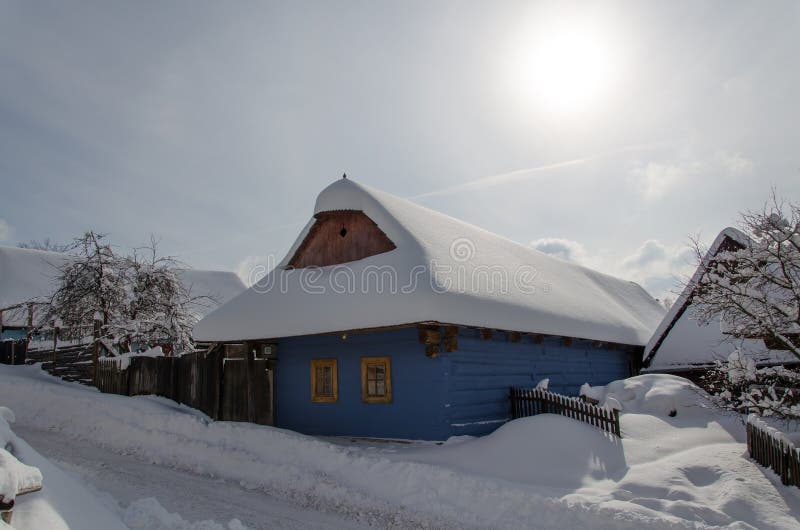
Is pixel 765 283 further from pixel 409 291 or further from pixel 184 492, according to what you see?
pixel 184 492

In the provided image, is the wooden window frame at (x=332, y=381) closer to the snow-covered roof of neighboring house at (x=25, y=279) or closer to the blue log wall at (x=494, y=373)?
the blue log wall at (x=494, y=373)

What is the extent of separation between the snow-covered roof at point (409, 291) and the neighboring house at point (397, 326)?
4 cm

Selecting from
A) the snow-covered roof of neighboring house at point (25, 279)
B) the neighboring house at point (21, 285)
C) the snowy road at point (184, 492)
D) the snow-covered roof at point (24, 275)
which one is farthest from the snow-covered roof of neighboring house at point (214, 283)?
the snowy road at point (184, 492)

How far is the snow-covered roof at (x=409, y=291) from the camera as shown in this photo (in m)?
9.96

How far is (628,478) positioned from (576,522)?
1.96 m

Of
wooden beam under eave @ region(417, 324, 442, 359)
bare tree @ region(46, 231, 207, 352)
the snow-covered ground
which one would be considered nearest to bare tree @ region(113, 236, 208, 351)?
bare tree @ region(46, 231, 207, 352)

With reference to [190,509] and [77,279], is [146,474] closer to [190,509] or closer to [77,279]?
[190,509]

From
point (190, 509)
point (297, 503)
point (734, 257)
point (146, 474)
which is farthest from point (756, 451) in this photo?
point (146, 474)

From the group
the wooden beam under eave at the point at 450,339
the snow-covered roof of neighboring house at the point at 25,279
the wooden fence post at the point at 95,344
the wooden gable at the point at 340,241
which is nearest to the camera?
the wooden beam under eave at the point at 450,339

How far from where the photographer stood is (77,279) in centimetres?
1911

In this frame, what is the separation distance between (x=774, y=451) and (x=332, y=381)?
8.29 metres

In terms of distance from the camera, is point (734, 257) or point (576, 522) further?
point (734, 257)

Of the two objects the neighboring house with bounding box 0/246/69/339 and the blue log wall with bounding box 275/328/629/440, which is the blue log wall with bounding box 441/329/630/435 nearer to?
the blue log wall with bounding box 275/328/629/440

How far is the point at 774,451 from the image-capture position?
7.70 m
